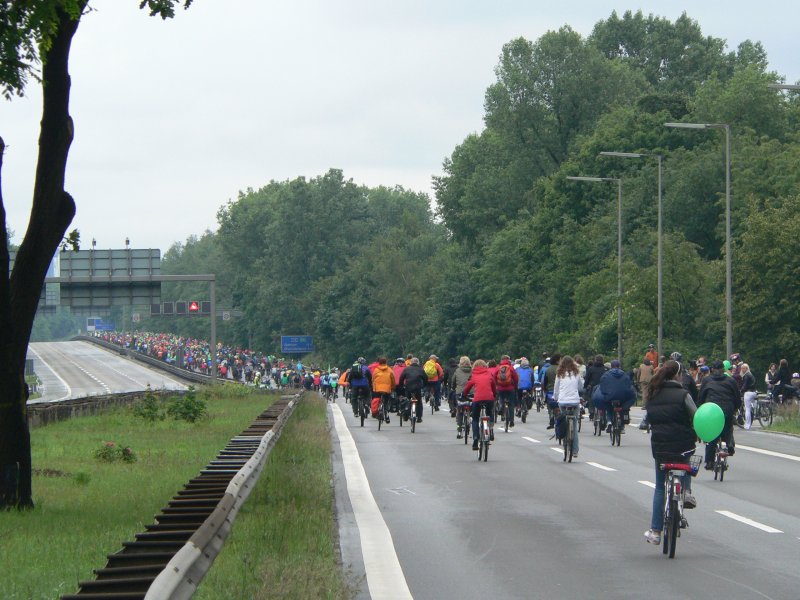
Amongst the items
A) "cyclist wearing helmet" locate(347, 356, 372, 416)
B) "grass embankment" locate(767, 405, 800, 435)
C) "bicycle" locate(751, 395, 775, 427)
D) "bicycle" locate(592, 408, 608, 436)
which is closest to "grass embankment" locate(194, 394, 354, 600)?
"bicycle" locate(592, 408, 608, 436)

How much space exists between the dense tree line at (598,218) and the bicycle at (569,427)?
2813cm

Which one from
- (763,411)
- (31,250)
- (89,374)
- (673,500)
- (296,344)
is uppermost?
(31,250)

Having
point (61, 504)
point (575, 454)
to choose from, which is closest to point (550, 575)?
point (61, 504)

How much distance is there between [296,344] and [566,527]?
128 metres

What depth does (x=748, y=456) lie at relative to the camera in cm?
2542

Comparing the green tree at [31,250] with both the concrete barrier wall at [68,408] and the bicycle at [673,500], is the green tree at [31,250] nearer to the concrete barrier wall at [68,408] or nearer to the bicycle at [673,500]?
the bicycle at [673,500]

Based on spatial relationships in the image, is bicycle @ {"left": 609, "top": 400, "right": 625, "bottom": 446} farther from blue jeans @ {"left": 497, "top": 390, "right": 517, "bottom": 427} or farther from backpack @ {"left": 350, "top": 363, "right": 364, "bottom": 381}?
backpack @ {"left": 350, "top": 363, "right": 364, "bottom": 381}

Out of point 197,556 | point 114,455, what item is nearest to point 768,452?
point 114,455

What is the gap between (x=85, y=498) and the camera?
1603cm

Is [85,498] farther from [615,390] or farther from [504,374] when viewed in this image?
[504,374]

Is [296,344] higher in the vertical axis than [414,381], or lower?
higher

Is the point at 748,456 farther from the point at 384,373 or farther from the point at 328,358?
the point at 328,358

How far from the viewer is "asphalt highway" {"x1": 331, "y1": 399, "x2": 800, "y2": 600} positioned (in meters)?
10.4

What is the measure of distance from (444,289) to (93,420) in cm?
6921
